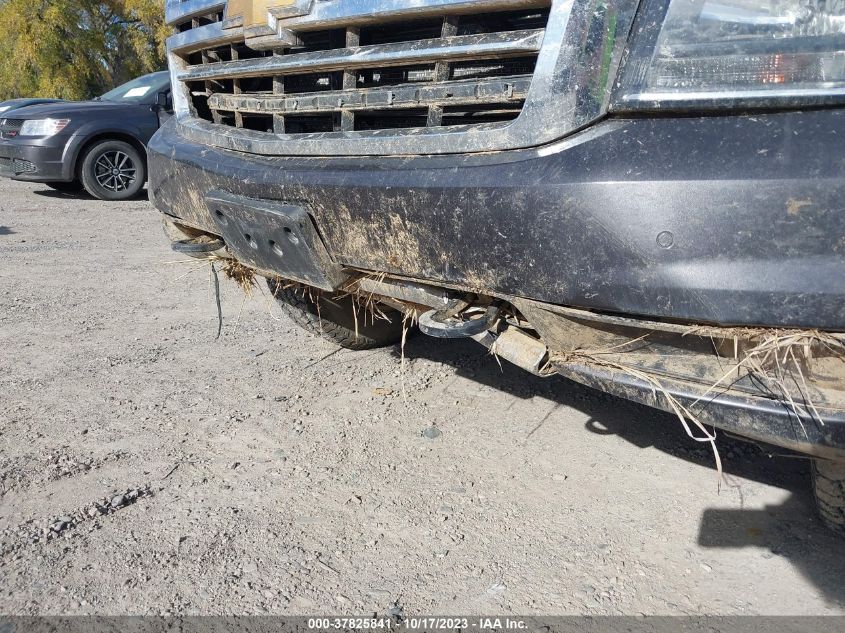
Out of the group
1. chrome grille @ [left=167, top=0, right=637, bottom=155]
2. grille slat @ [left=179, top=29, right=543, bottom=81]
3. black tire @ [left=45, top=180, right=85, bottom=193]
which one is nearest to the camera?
chrome grille @ [left=167, top=0, right=637, bottom=155]

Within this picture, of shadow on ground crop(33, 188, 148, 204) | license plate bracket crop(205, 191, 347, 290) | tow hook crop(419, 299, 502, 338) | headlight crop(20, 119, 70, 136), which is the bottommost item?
shadow on ground crop(33, 188, 148, 204)

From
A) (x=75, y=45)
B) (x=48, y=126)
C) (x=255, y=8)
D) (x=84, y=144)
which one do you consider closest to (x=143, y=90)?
(x=84, y=144)

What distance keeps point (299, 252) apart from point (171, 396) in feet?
4.11

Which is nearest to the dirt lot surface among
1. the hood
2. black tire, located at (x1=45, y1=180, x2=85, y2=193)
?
the hood

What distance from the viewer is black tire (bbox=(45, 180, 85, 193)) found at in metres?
9.48

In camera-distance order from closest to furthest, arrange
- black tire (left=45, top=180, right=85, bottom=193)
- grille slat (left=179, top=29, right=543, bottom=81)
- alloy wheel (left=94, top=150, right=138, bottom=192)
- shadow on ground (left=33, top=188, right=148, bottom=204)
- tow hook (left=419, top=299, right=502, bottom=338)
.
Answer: grille slat (left=179, top=29, right=543, bottom=81) < tow hook (left=419, top=299, right=502, bottom=338) < alloy wheel (left=94, top=150, right=138, bottom=192) < shadow on ground (left=33, top=188, right=148, bottom=204) < black tire (left=45, top=180, right=85, bottom=193)

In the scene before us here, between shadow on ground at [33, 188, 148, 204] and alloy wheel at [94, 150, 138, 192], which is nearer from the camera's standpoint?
alloy wheel at [94, 150, 138, 192]

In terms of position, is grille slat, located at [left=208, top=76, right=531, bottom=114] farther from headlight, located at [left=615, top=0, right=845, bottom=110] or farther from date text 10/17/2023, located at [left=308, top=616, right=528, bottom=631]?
date text 10/17/2023, located at [left=308, top=616, right=528, bottom=631]

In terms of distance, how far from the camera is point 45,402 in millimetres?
3090

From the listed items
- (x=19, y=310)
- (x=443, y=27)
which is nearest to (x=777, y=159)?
(x=443, y=27)

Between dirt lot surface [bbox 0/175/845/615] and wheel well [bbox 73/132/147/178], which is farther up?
wheel well [bbox 73/132/147/178]

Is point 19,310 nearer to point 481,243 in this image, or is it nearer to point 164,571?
point 164,571

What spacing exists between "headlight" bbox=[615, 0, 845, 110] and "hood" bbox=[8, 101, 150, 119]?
840 centimetres

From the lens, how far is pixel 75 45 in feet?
81.5
